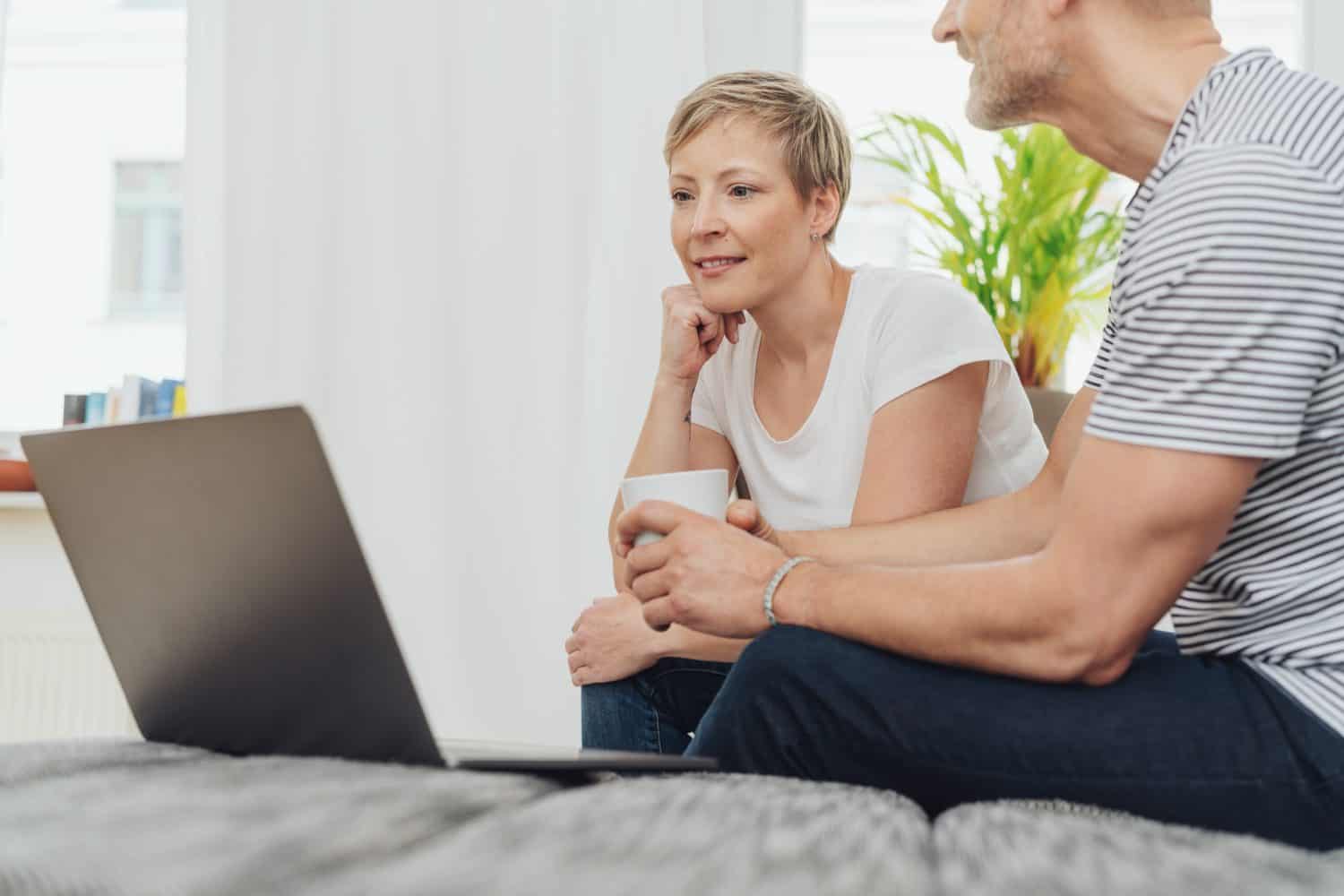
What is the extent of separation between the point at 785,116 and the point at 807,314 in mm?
274

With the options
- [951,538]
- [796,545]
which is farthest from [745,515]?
[951,538]

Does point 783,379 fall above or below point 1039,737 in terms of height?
above

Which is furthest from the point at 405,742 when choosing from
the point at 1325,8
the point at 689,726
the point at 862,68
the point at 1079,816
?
the point at 1325,8

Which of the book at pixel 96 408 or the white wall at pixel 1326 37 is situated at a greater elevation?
the white wall at pixel 1326 37

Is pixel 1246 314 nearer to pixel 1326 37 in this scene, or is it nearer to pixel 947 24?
pixel 947 24

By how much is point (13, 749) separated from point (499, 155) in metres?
2.16

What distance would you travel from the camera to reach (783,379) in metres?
1.63

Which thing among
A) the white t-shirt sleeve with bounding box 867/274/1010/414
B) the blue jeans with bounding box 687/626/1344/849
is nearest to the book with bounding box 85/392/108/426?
the white t-shirt sleeve with bounding box 867/274/1010/414

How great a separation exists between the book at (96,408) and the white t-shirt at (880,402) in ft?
6.13

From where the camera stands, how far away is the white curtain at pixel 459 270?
2613mm

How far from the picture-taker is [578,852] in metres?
0.47

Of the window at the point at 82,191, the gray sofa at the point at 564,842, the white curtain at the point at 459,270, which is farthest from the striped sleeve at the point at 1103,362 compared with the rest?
the window at the point at 82,191

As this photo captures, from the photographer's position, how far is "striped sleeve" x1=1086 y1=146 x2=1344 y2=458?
0.78 metres

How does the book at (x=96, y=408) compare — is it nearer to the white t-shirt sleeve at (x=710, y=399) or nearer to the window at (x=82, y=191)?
the window at (x=82, y=191)
